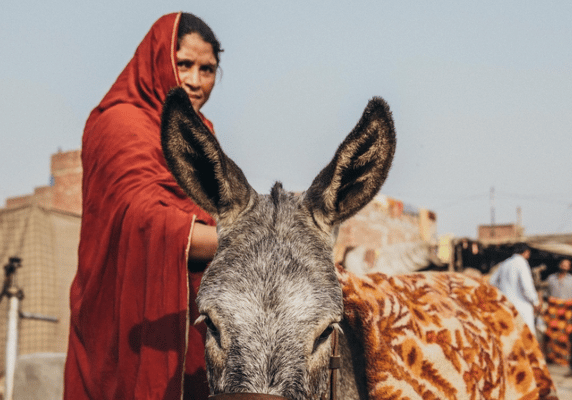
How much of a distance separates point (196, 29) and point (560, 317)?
13745 mm

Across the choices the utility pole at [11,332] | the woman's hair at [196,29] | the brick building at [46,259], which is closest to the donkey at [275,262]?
the woman's hair at [196,29]

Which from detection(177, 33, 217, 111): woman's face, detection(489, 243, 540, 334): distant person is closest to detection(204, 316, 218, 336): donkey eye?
detection(177, 33, 217, 111): woman's face

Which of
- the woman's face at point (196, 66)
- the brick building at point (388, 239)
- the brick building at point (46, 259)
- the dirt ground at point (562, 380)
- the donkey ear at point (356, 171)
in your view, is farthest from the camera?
the brick building at point (388, 239)

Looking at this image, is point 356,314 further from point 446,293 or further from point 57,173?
point 57,173

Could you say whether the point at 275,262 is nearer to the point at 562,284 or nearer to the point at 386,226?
the point at 562,284

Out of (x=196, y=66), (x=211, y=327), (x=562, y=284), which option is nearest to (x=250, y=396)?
(x=211, y=327)

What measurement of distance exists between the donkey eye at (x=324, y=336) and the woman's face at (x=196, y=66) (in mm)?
1875

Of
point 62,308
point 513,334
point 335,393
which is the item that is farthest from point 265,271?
point 62,308

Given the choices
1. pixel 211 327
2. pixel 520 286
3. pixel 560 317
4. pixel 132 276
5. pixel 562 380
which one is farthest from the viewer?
pixel 560 317

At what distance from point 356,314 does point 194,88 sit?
1704 mm

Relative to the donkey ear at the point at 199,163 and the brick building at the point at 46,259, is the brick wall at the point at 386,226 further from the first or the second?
the donkey ear at the point at 199,163

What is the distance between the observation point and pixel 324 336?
1.97m

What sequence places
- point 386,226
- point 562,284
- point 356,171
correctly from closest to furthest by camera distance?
point 356,171 < point 562,284 < point 386,226

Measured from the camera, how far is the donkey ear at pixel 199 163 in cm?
208
